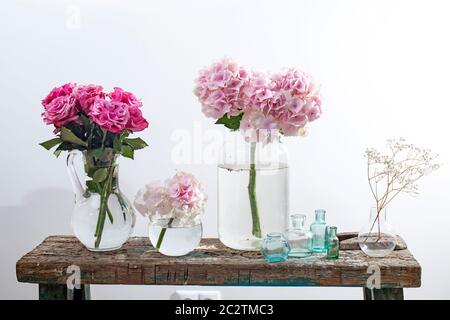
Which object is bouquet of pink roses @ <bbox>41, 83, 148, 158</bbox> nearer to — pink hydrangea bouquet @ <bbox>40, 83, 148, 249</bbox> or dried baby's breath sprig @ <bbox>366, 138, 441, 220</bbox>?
pink hydrangea bouquet @ <bbox>40, 83, 148, 249</bbox>

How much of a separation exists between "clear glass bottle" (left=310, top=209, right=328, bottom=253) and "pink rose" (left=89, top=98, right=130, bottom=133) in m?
0.47

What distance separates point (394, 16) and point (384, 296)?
953 millimetres

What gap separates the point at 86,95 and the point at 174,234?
349 millimetres

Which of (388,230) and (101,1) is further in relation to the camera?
(101,1)

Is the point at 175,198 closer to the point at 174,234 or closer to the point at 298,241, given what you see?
the point at 174,234

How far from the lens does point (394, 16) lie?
2094 millimetres

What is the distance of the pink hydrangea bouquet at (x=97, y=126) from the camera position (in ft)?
4.83

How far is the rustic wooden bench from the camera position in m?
1.47

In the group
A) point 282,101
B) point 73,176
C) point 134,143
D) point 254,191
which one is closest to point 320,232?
point 254,191

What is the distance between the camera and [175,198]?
1.49m

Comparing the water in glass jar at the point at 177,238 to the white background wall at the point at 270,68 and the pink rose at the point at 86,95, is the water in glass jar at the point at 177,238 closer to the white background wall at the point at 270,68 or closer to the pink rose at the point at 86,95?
the pink rose at the point at 86,95

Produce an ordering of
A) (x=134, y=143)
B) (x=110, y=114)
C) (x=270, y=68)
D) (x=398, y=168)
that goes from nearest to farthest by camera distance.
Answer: (x=110, y=114) < (x=134, y=143) < (x=398, y=168) < (x=270, y=68)

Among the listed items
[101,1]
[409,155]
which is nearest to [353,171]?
[409,155]
